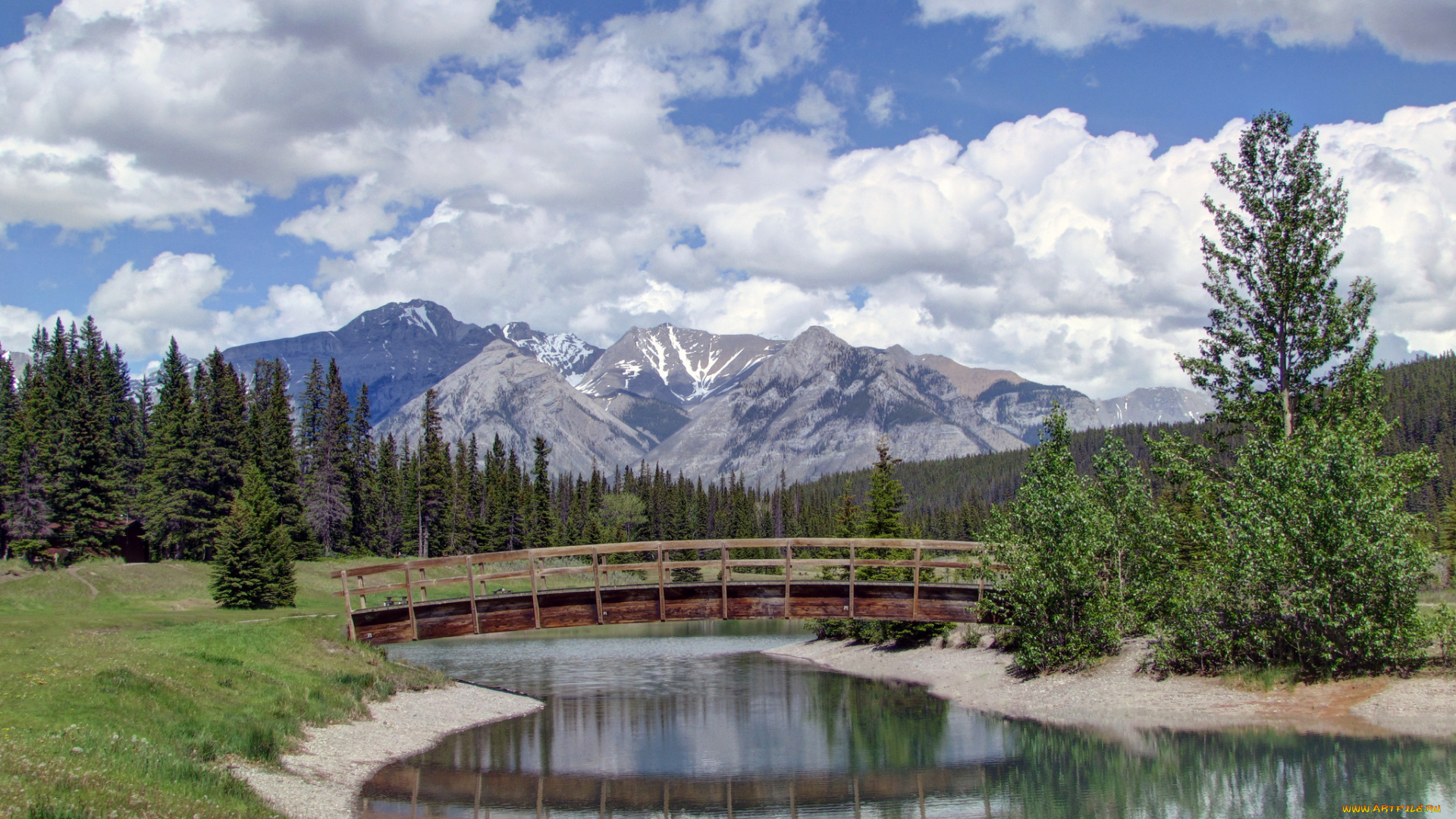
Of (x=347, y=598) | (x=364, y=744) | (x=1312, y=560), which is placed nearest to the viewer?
(x=364, y=744)

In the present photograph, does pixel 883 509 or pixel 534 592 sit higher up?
pixel 883 509

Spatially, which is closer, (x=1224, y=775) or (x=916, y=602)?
(x=1224, y=775)

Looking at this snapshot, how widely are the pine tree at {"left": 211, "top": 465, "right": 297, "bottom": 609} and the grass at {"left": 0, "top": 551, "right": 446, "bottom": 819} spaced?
31.7ft

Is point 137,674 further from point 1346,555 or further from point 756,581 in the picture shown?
point 1346,555

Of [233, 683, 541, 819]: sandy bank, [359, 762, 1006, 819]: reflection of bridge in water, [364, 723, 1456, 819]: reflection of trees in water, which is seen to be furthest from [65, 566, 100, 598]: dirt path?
[359, 762, 1006, 819]: reflection of bridge in water

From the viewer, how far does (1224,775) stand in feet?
85.9

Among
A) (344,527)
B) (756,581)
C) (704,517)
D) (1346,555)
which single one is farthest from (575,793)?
(704,517)

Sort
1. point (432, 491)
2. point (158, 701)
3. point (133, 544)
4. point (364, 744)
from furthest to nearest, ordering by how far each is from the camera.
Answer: point (432, 491) → point (133, 544) → point (364, 744) → point (158, 701)

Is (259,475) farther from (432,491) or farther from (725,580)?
(725,580)

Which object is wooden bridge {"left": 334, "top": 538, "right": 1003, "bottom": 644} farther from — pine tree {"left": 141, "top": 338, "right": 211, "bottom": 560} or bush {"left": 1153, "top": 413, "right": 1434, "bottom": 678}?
pine tree {"left": 141, "top": 338, "right": 211, "bottom": 560}

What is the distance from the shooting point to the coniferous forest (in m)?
83.8

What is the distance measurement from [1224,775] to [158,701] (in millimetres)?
26310

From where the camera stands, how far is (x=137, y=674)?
2355 cm

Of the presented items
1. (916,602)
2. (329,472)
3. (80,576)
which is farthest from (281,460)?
(916,602)
